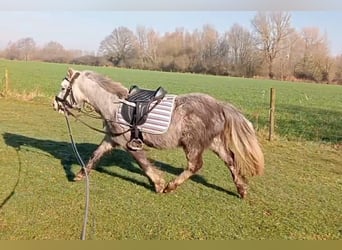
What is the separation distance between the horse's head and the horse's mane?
196mm

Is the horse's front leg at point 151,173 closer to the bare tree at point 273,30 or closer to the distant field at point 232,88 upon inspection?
the bare tree at point 273,30

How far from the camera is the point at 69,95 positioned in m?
4.82

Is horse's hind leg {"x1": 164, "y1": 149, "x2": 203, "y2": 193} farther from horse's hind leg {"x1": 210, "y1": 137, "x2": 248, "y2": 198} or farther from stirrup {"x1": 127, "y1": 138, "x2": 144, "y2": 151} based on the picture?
stirrup {"x1": 127, "y1": 138, "x2": 144, "y2": 151}

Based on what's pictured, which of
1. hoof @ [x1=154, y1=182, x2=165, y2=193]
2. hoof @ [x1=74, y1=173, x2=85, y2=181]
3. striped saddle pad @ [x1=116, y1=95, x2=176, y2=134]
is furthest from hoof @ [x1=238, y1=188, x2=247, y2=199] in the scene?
hoof @ [x1=74, y1=173, x2=85, y2=181]

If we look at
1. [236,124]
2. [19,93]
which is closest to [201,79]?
[19,93]

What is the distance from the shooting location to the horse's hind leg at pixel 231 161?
4605 mm

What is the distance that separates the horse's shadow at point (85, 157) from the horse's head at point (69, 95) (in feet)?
3.43

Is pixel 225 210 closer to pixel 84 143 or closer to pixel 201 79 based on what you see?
pixel 84 143

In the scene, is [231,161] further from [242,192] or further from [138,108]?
[138,108]

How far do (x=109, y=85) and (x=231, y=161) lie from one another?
198cm

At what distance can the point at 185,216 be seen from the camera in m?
3.92

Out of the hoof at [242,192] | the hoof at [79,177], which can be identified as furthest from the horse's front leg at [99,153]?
the hoof at [242,192]

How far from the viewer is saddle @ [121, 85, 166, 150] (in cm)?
439

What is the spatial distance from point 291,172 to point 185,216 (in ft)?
9.55
